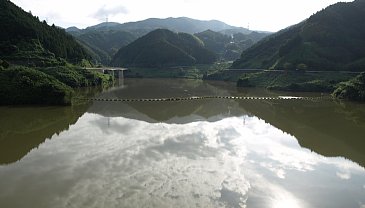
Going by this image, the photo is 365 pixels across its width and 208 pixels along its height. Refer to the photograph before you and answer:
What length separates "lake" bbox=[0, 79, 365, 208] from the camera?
63.6 feet

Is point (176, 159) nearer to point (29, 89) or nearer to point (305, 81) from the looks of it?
point (29, 89)

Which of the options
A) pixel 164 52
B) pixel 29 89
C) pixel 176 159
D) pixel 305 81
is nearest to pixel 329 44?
pixel 305 81

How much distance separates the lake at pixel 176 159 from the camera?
1939 cm

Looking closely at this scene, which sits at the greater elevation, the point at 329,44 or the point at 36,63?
the point at 329,44

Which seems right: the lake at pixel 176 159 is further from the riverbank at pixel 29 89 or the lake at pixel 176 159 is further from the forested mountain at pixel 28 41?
the forested mountain at pixel 28 41

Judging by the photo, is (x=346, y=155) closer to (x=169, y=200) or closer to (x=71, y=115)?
(x=169, y=200)

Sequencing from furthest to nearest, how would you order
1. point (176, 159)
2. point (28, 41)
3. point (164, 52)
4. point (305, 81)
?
point (164, 52), point (28, 41), point (305, 81), point (176, 159)

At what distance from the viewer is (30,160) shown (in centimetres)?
2530

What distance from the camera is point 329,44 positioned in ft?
339

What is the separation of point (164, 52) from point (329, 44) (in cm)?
8306

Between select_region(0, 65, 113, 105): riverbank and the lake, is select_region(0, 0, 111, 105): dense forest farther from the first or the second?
the lake

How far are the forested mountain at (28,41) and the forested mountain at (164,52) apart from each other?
5768cm

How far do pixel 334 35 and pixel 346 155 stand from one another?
85472 mm

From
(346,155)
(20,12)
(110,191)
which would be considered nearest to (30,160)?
(110,191)
